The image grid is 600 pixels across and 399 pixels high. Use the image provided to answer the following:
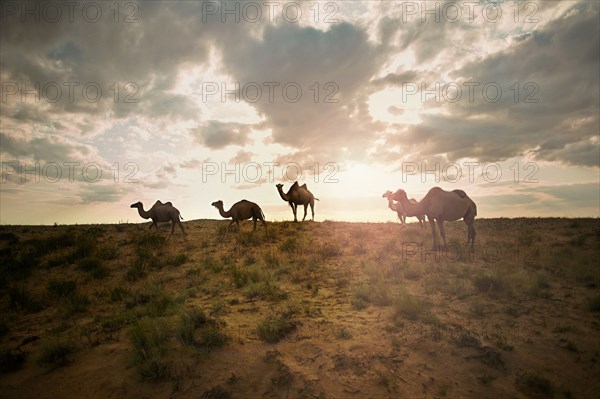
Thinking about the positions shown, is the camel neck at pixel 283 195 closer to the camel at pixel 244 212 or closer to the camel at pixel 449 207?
the camel at pixel 244 212

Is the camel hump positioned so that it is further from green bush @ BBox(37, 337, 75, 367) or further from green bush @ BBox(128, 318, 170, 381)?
green bush @ BBox(37, 337, 75, 367)

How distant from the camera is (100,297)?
10.5 metres

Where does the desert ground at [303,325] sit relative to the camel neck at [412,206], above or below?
below

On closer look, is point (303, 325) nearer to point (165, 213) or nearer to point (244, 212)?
point (244, 212)

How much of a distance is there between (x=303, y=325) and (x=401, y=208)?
14338 mm

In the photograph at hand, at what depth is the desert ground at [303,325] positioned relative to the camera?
5.98m

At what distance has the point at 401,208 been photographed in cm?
2031

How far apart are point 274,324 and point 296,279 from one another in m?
3.69

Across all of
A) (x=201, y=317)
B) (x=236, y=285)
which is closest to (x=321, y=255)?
(x=236, y=285)

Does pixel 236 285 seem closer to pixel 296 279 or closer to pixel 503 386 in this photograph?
pixel 296 279

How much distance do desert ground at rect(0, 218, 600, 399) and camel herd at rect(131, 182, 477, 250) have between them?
1.75 metres

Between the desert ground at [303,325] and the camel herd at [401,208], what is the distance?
175cm

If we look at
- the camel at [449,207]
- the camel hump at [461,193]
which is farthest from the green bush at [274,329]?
the camel hump at [461,193]

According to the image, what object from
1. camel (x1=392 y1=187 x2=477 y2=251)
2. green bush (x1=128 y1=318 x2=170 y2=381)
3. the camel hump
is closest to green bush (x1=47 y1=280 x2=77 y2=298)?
green bush (x1=128 y1=318 x2=170 y2=381)
